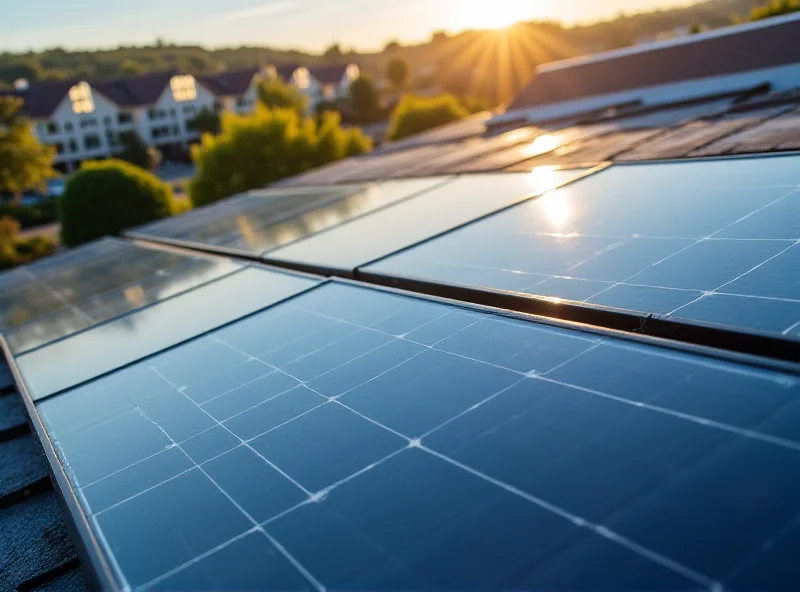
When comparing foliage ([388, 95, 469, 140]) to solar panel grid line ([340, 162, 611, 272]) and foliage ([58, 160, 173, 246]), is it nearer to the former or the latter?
foliage ([58, 160, 173, 246])

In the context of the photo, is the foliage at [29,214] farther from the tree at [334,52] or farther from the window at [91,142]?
the tree at [334,52]

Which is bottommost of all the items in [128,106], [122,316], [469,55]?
[122,316]

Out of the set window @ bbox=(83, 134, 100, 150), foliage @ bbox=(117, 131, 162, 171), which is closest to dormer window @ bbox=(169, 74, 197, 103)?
window @ bbox=(83, 134, 100, 150)

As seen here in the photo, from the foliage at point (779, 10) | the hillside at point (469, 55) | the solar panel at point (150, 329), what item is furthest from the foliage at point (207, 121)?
the solar panel at point (150, 329)

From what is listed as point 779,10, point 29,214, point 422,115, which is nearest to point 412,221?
point 422,115

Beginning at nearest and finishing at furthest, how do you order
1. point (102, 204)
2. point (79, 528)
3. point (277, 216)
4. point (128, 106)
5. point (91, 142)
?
point (79, 528) < point (277, 216) < point (102, 204) < point (91, 142) < point (128, 106)

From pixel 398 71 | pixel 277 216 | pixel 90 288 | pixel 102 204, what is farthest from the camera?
pixel 398 71

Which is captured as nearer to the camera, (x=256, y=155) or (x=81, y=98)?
(x=256, y=155)

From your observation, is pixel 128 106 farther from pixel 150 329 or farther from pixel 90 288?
pixel 150 329

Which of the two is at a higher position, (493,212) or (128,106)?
(128,106)
